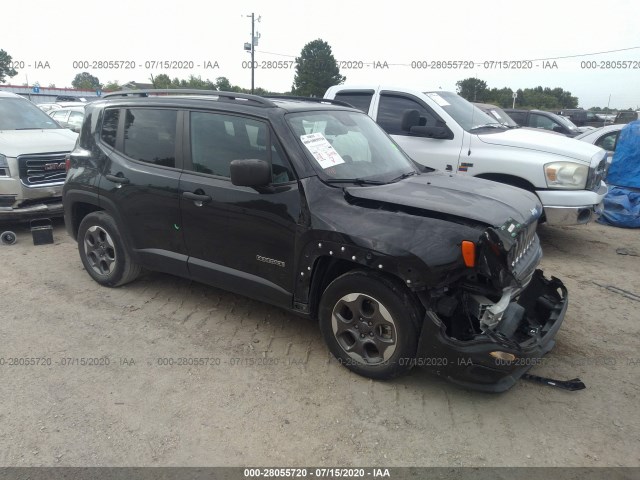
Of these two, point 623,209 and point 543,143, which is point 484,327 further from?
point 623,209

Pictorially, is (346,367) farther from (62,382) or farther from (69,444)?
(62,382)

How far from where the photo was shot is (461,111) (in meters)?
6.72

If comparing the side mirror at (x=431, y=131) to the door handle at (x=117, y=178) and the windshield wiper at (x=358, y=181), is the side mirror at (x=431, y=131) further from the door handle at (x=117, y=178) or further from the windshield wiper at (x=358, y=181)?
the door handle at (x=117, y=178)

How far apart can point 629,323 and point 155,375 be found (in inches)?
164

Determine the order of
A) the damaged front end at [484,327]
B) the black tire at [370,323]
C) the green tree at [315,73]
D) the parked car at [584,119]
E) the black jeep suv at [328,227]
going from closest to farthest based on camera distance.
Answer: the damaged front end at [484,327]
the black jeep suv at [328,227]
the black tire at [370,323]
the parked car at [584,119]
the green tree at [315,73]

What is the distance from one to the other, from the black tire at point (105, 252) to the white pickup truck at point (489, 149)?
12.4ft

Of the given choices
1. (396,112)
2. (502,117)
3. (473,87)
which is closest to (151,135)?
(396,112)

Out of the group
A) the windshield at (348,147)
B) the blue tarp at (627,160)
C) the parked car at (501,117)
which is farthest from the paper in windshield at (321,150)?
the blue tarp at (627,160)

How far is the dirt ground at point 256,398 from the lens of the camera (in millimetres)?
2713

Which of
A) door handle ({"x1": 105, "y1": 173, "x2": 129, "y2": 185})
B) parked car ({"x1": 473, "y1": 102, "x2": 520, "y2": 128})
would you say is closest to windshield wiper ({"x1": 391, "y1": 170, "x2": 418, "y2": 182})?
door handle ({"x1": 105, "y1": 173, "x2": 129, "y2": 185})

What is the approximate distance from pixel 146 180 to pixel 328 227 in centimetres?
195

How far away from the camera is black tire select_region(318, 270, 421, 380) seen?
306 cm

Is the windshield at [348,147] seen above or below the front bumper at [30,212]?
above

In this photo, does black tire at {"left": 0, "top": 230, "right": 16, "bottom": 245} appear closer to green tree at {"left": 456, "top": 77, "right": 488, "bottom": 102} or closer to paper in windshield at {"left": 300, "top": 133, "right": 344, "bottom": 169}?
paper in windshield at {"left": 300, "top": 133, "right": 344, "bottom": 169}
